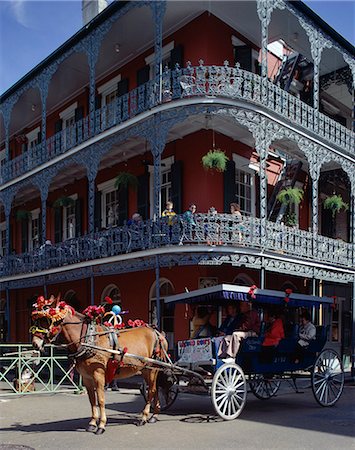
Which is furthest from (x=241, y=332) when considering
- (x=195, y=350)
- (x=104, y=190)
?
(x=104, y=190)

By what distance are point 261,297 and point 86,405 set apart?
438 cm

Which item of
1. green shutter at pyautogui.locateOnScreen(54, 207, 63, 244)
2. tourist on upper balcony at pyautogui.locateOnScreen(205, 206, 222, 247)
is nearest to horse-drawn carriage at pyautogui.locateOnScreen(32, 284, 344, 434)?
tourist on upper balcony at pyautogui.locateOnScreen(205, 206, 222, 247)

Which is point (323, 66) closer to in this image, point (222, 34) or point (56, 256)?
point (222, 34)

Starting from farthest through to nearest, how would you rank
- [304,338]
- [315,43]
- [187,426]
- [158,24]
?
1. [315,43]
2. [158,24]
3. [304,338]
4. [187,426]

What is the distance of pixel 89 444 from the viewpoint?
7.54 metres

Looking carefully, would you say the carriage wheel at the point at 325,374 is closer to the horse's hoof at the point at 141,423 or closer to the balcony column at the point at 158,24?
the horse's hoof at the point at 141,423

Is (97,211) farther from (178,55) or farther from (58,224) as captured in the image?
(178,55)

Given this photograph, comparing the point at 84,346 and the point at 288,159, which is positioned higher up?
the point at 288,159

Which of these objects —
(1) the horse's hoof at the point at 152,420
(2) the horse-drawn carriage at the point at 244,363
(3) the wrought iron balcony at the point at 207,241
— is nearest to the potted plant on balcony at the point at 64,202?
(3) the wrought iron balcony at the point at 207,241

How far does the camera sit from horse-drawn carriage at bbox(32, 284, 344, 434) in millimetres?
8344

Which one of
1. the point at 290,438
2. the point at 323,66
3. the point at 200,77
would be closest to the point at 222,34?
the point at 200,77

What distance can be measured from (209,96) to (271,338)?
278 inches

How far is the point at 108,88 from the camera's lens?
69.1 feet

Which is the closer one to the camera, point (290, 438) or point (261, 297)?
point (290, 438)
